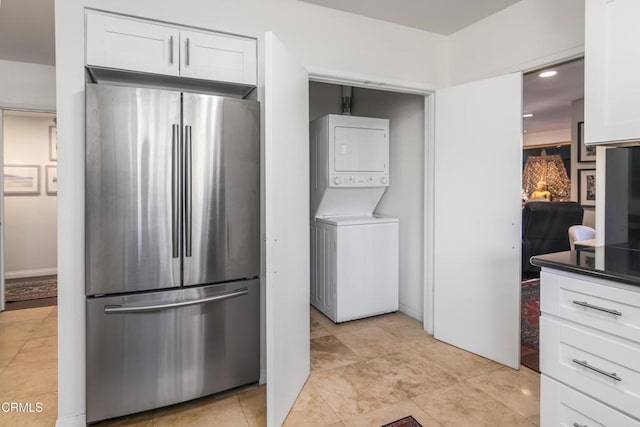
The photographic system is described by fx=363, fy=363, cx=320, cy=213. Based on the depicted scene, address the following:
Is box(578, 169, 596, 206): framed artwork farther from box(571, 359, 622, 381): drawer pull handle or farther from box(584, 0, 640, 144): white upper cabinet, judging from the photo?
box(571, 359, 622, 381): drawer pull handle

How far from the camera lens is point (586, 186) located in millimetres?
5977

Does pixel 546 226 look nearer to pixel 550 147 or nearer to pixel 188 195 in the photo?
pixel 550 147

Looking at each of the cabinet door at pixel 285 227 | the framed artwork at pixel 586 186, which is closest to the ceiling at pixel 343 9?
the cabinet door at pixel 285 227

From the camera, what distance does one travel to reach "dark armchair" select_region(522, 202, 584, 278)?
17.1 feet

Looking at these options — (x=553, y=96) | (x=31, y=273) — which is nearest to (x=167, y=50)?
(x=31, y=273)

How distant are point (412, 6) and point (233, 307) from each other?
240 centimetres

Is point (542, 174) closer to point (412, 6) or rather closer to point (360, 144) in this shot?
point (360, 144)

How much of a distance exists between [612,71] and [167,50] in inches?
89.5

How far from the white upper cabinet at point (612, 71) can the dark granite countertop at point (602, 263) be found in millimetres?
539

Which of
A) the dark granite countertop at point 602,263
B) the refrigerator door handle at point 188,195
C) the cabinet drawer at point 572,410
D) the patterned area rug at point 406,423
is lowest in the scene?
the patterned area rug at point 406,423

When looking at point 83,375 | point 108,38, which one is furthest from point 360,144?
point 83,375

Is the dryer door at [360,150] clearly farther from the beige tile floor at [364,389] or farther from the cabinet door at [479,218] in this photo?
the beige tile floor at [364,389]

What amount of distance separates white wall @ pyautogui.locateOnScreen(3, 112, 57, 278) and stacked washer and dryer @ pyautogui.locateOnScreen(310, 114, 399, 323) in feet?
14.5

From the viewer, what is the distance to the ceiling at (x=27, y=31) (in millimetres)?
2631
